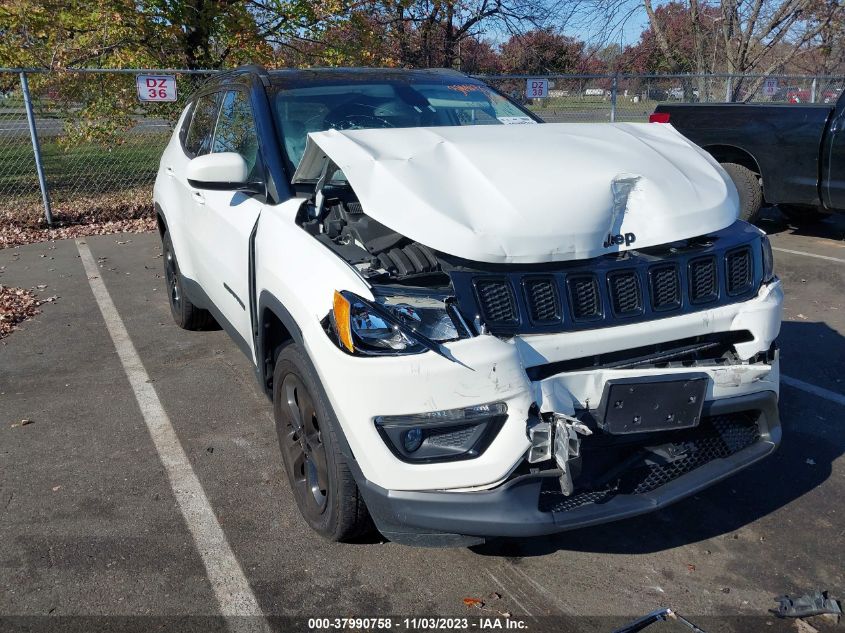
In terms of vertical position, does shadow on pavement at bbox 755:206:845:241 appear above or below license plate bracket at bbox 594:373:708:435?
below

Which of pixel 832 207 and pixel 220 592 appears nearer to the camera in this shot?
pixel 220 592

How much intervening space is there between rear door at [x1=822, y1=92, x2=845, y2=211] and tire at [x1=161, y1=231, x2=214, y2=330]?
6293 millimetres

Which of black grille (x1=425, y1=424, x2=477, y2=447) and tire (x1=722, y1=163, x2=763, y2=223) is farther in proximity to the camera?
tire (x1=722, y1=163, x2=763, y2=223)

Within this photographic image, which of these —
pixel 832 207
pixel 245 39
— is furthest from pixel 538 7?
pixel 832 207

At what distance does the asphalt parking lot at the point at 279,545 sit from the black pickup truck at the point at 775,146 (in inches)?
152

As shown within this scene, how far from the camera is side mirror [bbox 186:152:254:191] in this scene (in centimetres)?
342

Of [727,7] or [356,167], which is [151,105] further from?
[727,7]

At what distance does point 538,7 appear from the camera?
1881cm

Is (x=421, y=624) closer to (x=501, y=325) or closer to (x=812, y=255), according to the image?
(x=501, y=325)

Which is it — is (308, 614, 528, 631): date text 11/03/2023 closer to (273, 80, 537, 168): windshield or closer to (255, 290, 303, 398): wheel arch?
(255, 290, 303, 398): wheel arch

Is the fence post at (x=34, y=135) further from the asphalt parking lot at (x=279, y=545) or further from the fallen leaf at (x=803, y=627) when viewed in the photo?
the fallen leaf at (x=803, y=627)

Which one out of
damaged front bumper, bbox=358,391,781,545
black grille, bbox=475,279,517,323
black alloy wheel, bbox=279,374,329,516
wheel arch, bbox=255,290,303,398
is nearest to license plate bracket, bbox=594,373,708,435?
damaged front bumper, bbox=358,391,781,545

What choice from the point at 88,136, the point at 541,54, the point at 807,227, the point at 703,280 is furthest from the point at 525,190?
the point at 541,54

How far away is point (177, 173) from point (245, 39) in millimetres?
7680
